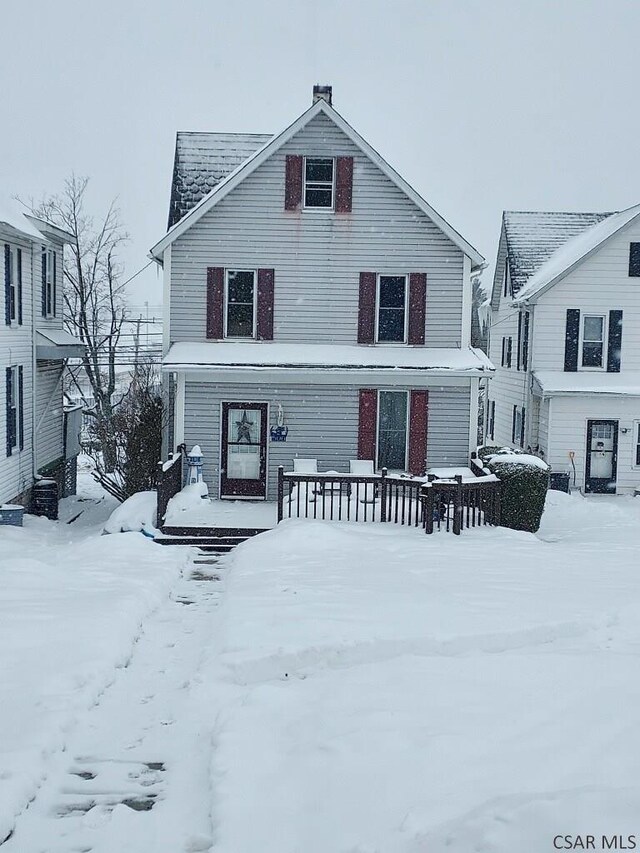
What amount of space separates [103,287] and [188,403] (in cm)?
2155

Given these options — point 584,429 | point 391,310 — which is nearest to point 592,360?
point 584,429

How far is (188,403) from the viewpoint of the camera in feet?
59.9

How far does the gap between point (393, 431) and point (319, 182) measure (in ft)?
→ 18.3

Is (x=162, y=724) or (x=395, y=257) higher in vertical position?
(x=395, y=257)

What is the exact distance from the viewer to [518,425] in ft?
90.7

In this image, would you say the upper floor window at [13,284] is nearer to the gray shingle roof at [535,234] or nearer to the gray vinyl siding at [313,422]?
the gray vinyl siding at [313,422]

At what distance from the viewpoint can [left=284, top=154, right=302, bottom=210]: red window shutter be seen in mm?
18312

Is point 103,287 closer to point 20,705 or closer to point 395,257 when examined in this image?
point 395,257

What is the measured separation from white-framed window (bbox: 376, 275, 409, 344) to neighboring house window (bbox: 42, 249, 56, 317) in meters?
8.75

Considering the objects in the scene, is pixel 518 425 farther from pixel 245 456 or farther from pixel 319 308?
pixel 245 456

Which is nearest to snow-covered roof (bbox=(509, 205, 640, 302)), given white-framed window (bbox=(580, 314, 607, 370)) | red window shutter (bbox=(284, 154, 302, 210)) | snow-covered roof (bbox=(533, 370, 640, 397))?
white-framed window (bbox=(580, 314, 607, 370))

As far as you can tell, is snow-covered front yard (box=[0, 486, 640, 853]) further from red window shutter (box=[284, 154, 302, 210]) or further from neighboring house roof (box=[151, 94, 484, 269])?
red window shutter (box=[284, 154, 302, 210])

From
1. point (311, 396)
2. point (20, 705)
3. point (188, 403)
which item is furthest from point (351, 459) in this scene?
point (20, 705)

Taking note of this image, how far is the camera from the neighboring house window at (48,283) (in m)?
21.9
